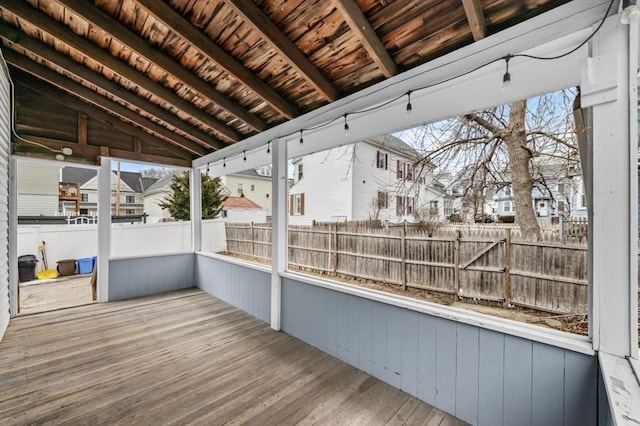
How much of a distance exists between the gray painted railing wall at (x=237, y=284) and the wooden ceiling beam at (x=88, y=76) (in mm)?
2166

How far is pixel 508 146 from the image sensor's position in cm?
295

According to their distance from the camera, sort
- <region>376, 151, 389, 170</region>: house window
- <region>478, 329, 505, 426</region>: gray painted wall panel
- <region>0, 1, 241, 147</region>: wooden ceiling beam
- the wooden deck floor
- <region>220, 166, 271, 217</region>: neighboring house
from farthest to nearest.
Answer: <region>220, 166, 271, 217</region>: neighboring house, <region>376, 151, 389, 170</region>: house window, <region>0, 1, 241, 147</region>: wooden ceiling beam, the wooden deck floor, <region>478, 329, 505, 426</region>: gray painted wall panel

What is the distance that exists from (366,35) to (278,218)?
215 centimetres

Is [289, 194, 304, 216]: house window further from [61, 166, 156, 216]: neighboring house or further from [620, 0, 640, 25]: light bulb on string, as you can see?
A: [620, 0, 640, 25]: light bulb on string

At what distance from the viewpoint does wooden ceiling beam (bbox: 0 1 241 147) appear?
2.25m

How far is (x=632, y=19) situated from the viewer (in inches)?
46.9

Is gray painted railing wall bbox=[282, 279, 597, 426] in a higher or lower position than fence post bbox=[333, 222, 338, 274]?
lower

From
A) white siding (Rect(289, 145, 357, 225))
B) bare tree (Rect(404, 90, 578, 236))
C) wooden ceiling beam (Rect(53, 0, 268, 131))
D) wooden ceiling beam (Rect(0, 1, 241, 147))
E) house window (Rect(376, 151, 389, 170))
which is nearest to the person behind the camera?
wooden ceiling beam (Rect(53, 0, 268, 131))

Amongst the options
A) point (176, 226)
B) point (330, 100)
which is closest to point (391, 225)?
point (330, 100)

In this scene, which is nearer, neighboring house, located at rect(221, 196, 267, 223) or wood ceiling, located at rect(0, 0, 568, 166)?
wood ceiling, located at rect(0, 0, 568, 166)

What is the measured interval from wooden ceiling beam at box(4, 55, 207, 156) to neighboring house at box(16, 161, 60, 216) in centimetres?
458

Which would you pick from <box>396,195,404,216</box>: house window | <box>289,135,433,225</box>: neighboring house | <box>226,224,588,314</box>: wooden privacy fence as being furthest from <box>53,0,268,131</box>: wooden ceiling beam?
<box>396,195,404,216</box>: house window

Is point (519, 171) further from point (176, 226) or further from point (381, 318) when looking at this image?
point (176, 226)

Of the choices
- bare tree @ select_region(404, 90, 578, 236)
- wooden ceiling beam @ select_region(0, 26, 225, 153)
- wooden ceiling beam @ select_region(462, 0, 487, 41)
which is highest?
wooden ceiling beam @ select_region(0, 26, 225, 153)
